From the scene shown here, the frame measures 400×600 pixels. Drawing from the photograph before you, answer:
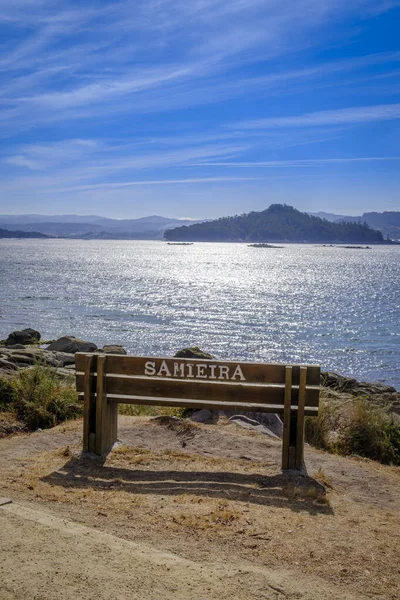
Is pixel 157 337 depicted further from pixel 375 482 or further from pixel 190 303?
pixel 375 482

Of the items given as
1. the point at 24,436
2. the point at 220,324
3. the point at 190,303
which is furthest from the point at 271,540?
the point at 190,303

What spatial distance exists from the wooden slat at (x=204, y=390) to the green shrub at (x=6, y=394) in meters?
2.66

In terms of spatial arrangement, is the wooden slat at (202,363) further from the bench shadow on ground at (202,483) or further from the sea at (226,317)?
the sea at (226,317)

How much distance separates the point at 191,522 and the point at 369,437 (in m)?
4.68

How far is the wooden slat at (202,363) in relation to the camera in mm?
7176

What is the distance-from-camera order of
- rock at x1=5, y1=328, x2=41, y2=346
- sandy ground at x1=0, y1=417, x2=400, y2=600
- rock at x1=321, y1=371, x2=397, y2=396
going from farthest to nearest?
rock at x1=5, y1=328, x2=41, y2=346 < rock at x1=321, y1=371, x2=397, y2=396 < sandy ground at x1=0, y1=417, x2=400, y2=600

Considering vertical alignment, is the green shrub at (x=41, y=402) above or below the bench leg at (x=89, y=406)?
below

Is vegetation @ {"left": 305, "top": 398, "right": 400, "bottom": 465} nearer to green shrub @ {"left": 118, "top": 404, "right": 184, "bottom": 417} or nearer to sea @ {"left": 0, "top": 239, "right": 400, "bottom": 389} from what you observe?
green shrub @ {"left": 118, "top": 404, "right": 184, "bottom": 417}

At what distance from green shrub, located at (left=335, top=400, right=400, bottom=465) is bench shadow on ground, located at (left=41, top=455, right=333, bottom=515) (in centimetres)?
249

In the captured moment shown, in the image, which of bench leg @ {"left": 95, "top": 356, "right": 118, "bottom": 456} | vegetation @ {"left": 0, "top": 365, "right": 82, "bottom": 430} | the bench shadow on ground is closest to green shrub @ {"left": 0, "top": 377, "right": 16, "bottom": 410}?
vegetation @ {"left": 0, "top": 365, "right": 82, "bottom": 430}

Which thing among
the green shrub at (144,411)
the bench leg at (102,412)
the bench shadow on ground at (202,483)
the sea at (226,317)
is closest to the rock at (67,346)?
the sea at (226,317)

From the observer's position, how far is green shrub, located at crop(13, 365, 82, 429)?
9203 mm

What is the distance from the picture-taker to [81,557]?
4332 millimetres

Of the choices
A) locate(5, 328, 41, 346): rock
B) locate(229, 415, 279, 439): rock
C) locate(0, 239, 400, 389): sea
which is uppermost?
locate(229, 415, 279, 439): rock
